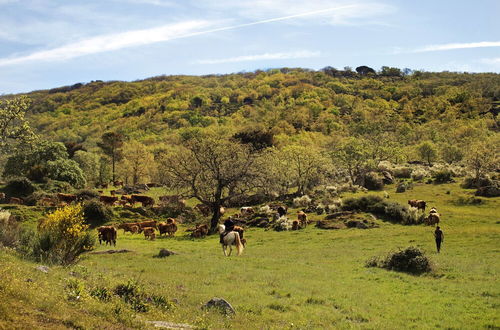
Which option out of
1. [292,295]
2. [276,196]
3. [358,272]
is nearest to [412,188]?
[276,196]

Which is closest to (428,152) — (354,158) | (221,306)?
(354,158)

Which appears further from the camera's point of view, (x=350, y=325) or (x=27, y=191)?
(x=27, y=191)

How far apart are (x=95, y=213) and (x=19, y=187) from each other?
12.7m

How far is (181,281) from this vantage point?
16719 mm

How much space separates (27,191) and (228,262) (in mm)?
33865

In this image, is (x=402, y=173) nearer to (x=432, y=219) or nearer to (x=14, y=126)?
(x=432, y=219)

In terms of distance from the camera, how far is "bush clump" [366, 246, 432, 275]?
20.3 m

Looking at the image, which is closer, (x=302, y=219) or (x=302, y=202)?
(x=302, y=219)

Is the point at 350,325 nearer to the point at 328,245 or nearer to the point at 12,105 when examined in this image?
the point at 328,245

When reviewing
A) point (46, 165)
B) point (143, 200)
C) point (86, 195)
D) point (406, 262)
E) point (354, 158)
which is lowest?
point (143, 200)

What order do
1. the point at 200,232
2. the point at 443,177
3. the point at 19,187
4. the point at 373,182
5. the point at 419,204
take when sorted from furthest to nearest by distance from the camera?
the point at 443,177, the point at 373,182, the point at 19,187, the point at 419,204, the point at 200,232

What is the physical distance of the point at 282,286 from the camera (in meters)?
16.7

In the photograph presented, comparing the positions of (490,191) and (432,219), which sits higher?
(490,191)

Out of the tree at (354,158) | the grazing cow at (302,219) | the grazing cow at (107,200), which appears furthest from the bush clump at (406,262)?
the tree at (354,158)
